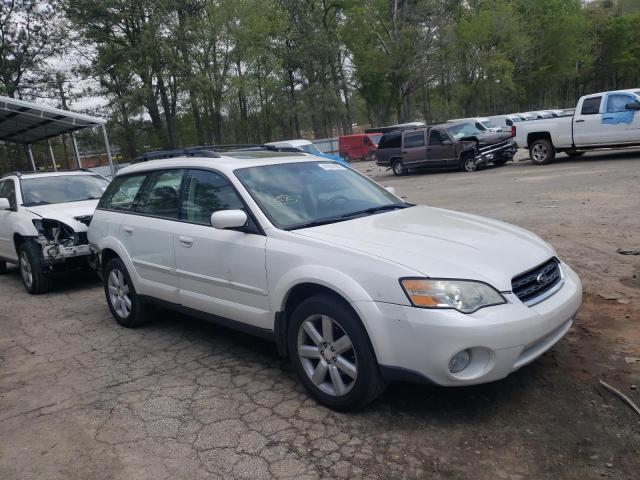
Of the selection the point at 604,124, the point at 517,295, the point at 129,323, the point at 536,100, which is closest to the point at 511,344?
the point at 517,295

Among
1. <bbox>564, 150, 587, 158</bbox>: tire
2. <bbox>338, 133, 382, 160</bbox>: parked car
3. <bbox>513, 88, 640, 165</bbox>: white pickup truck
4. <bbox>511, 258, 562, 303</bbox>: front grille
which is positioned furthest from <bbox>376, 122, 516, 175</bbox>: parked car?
<bbox>511, 258, 562, 303</bbox>: front grille

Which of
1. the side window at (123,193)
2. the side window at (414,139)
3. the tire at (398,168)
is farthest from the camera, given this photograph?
the tire at (398,168)

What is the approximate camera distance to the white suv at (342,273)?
294cm

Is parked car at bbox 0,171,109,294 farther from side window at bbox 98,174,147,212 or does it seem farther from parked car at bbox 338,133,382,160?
parked car at bbox 338,133,382,160

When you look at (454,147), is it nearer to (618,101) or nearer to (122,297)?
(618,101)

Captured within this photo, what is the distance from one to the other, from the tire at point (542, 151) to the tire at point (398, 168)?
5.16m

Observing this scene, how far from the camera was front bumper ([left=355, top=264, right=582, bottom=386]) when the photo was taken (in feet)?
9.36

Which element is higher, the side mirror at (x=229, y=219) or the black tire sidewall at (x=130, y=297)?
the side mirror at (x=229, y=219)

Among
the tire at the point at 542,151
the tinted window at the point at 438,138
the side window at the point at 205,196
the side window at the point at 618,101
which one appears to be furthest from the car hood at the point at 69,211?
the tinted window at the point at 438,138

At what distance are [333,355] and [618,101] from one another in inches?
569

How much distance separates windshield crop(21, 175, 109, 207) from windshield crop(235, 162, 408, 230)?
4.79 metres

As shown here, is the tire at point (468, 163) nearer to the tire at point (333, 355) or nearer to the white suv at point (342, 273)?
the white suv at point (342, 273)

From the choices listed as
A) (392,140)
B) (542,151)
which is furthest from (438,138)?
(542,151)

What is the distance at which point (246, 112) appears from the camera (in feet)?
146
